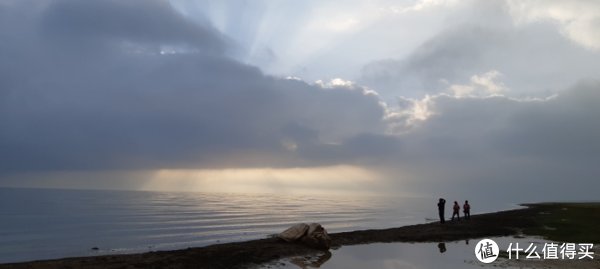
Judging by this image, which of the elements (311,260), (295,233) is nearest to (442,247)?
(295,233)

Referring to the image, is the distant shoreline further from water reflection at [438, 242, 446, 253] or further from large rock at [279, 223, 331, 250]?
water reflection at [438, 242, 446, 253]

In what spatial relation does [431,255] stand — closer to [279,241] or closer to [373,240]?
[373,240]

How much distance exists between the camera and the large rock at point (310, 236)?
27.0 m

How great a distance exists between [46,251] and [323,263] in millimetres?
24859

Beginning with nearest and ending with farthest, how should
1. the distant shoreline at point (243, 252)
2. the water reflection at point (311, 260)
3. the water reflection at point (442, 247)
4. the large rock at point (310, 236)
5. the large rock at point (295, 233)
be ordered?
1. the distant shoreline at point (243, 252)
2. the water reflection at point (311, 260)
3. the water reflection at point (442, 247)
4. the large rock at point (310, 236)
5. the large rock at point (295, 233)

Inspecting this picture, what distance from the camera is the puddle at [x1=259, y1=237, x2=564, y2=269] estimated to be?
861 inches

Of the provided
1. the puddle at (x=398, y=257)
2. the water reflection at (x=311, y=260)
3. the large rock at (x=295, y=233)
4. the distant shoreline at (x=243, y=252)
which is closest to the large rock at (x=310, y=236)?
the large rock at (x=295, y=233)

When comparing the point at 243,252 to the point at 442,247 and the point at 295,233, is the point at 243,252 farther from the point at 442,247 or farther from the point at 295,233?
the point at 442,247

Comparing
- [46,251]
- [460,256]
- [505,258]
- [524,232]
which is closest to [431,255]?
[460,256]

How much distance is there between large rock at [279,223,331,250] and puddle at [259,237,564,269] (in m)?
1.00

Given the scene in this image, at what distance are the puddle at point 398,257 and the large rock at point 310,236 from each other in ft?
3.28

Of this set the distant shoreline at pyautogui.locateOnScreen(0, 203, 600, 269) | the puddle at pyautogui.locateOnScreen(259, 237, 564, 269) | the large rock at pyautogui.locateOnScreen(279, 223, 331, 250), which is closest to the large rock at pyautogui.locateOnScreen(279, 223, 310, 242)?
the large rock at pyautogui.locateOnScreen(279, 223, 331, 250)

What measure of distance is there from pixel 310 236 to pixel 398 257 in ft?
18.2

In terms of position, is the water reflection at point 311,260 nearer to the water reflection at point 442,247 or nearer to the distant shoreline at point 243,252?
the distant shoreline at point 243,252
